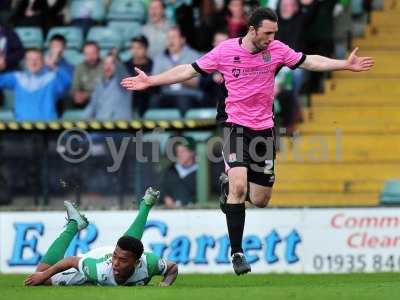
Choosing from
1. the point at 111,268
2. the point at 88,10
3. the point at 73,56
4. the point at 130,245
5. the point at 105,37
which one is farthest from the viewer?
the point at 88,10

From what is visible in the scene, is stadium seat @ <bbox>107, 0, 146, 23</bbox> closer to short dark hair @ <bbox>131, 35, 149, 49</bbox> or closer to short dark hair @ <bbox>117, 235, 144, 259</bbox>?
short dark hair @ <bbox>131, 35, 149, 49</bbox>

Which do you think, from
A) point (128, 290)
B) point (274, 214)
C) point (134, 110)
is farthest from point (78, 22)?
point (128, 290)

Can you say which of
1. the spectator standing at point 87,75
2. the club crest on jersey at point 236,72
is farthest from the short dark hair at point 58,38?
the club crest on jersey at point 236,72

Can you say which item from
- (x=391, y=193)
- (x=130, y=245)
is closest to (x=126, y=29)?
(x=391, y=193)

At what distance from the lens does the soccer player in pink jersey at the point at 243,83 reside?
13.5m

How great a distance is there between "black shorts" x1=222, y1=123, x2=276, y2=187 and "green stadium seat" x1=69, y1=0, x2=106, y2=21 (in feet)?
26.4

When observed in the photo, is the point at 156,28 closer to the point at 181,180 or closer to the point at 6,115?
the point at 6,115

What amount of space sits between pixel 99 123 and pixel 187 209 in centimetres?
159

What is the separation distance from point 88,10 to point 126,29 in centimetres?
81

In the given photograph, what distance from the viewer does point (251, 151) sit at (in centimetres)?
1380

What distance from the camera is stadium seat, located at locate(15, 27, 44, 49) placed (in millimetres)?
21391

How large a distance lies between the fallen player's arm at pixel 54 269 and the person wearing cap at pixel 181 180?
14.8ft

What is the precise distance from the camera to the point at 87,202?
18.1 metres

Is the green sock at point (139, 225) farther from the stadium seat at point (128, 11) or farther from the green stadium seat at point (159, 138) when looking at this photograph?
the stadium seat at point (128, 11)
